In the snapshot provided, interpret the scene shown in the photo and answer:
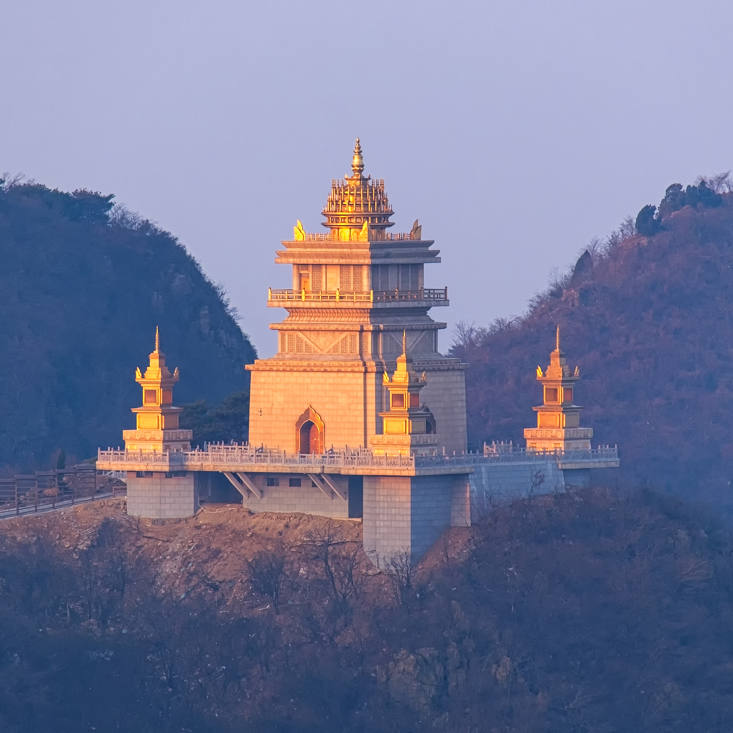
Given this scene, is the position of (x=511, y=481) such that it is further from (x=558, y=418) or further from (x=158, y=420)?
(x=158, y=420)

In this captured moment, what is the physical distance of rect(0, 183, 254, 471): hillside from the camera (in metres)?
185

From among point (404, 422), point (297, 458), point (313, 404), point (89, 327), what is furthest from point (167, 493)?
point (89, 327)

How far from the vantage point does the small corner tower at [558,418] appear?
5017 inches

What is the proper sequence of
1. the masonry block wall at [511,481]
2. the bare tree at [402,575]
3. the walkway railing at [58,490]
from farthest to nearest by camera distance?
the walkway railing at [58,490] < the masonry block wall at [511,481] < the bare tree at [402,575]

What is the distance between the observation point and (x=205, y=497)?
128 metres

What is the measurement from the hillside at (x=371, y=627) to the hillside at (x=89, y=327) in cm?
5461

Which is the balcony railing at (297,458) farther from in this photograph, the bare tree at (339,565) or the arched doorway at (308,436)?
the bare tree at (339,565)

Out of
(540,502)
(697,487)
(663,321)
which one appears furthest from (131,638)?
(663,321)

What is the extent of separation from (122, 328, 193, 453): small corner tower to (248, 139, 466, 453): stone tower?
8.47 ft

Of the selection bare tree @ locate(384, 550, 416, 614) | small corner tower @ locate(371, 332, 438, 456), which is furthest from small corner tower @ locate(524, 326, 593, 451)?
bare tree @ locate(384, 550, 416, 614)

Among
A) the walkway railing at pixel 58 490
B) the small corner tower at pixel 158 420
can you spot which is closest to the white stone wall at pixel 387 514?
the small corner tower at pixel 158 420

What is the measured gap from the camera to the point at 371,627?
12044 centimetres

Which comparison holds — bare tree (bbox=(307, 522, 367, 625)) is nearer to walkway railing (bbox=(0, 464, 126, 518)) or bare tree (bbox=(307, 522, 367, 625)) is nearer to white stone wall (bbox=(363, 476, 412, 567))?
white stone wall (bbox=(363, 476, 412, 567))

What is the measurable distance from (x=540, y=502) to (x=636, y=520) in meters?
3.15
